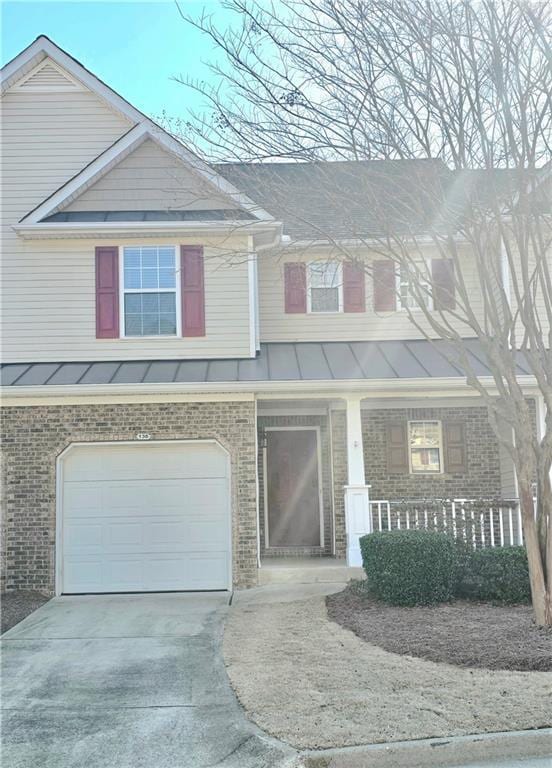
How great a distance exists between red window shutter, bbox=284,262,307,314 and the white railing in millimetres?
3823

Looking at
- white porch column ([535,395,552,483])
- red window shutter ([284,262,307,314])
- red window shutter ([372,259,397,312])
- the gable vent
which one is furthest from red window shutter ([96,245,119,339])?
white porch column ([535,395,552,483])

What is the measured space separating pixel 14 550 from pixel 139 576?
1877 millimetres

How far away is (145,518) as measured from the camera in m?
11.9

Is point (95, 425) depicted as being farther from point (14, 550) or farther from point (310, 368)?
point (310, 368)

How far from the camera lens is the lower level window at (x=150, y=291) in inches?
493

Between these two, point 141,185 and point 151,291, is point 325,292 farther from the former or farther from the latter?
point 141,185

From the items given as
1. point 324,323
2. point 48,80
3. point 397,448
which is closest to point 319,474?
point 397,448

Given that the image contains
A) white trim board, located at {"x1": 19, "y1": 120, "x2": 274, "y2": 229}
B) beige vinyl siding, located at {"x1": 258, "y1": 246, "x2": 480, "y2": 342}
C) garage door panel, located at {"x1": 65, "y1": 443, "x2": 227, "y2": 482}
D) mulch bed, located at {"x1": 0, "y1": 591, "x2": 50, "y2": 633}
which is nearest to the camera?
mulch bed, located at {"x1": 0, "y1": 591, "x2": 50, "y2": 633}

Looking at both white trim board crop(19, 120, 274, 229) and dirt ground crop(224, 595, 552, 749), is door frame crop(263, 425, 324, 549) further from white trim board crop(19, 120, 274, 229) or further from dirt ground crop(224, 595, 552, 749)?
dirt ground crop(224, 595, 552, 749)

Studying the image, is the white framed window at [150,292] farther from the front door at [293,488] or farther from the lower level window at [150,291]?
the front door at [293,488]

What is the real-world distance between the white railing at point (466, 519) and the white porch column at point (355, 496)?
20 centimetres

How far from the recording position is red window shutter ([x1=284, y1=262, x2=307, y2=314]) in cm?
1362

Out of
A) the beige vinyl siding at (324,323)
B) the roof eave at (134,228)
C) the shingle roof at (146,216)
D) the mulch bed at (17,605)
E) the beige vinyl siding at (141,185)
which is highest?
the beige vinyl siding at (141,185)

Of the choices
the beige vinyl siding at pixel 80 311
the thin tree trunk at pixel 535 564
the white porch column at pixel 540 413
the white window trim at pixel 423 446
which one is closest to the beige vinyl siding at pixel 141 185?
the beige vinyl siding at pixel 80 311
